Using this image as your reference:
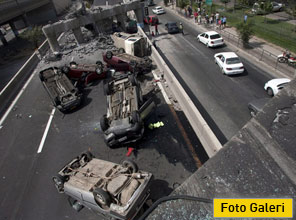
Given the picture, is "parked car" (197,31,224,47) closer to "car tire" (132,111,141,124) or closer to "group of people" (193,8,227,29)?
"group of people" (193,8,227,29)

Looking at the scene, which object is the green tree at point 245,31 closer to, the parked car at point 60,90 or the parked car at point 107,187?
the parked car at point 60,90

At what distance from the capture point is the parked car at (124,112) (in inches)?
360

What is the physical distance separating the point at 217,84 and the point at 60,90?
11933 mm

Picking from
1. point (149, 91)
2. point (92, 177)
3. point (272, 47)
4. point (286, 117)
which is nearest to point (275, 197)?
point (286, 117)

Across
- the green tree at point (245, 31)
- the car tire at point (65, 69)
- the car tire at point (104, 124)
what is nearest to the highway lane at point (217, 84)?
the green tree at point (245, 31)

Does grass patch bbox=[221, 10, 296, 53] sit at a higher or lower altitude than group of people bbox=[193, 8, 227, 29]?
lower

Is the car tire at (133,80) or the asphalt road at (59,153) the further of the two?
the car tire at (133,80)

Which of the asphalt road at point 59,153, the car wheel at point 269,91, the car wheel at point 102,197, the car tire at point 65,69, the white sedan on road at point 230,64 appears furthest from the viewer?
the car tire at point 65,69

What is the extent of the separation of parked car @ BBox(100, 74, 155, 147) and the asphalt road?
3.23 ft

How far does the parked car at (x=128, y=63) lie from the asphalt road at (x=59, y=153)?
381 cm

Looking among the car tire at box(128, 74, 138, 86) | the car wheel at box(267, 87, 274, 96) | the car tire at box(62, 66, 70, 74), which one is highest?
the car tire at box(62, 66, 70, 74)

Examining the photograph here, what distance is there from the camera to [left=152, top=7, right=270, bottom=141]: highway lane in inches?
452

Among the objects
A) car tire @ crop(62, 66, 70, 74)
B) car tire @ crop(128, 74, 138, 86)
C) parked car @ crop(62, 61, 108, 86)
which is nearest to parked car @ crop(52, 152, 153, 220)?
car tire @ crop(128, 74, 138, 86)

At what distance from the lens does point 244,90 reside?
13891mm
